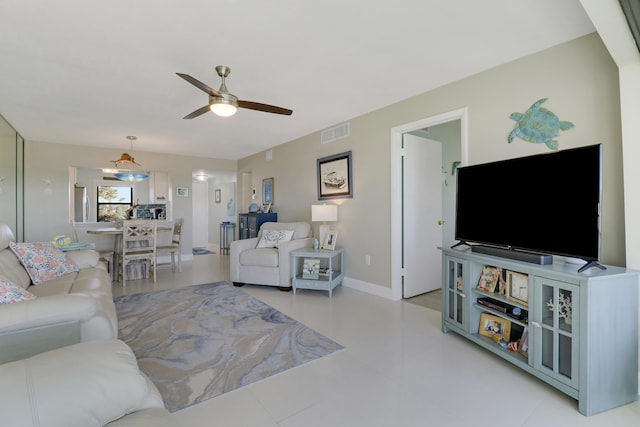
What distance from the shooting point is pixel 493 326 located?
2244mm

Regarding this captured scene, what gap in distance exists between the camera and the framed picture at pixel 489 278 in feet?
7.25

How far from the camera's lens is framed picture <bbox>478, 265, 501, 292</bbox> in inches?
87.0

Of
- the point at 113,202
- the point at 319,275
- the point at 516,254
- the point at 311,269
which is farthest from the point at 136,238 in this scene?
the point at 516,254

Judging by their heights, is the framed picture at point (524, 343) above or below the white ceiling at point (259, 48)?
below

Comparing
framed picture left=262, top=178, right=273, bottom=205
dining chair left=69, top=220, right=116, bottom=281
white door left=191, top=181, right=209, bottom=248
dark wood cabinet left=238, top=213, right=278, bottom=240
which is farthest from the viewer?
white door left=191, top=181, right=209, bottom=248

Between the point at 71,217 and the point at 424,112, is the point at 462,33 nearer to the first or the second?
the point at 424,112

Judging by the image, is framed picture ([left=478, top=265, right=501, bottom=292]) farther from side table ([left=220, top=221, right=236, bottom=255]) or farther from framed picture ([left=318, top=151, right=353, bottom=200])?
side table ([left=220, top=221, right=236, bottom=255])

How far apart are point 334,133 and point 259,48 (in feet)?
7.03

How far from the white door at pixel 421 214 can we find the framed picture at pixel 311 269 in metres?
1.10

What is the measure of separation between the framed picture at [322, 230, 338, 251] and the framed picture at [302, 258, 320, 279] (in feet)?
0.82

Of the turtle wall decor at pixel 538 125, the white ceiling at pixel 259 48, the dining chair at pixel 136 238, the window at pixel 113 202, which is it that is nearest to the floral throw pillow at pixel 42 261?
the dining chair at pixel 136 238

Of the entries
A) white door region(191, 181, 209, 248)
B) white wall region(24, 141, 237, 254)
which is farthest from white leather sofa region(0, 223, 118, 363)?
white door region(191, 181, 209, 248)

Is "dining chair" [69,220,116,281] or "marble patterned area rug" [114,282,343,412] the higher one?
"dining chair" [69,220,116,281]

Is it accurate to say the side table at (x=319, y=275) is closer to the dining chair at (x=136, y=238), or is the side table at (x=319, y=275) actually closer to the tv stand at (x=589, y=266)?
the dining chair at (x=136, y=238)
